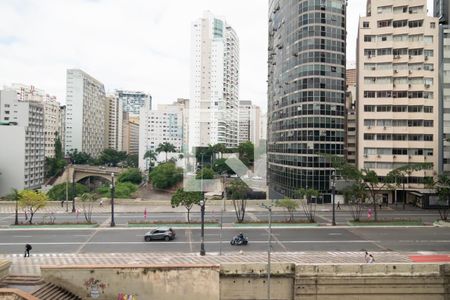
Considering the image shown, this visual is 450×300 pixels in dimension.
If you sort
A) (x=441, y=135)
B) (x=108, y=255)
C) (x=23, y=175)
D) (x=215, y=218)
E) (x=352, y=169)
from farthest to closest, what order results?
(x=23, y=175) → (x=441, y=135) → (x=352, y=169) → (x=215, y=218) → (x=108, y=255)

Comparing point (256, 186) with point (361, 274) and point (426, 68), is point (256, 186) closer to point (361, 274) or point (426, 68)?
point (426, 68)

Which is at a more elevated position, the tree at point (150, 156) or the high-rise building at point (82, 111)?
the high-rise building at point (82, 111)

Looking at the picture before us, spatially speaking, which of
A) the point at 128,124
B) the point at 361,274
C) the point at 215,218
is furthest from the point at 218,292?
the point at 128,124

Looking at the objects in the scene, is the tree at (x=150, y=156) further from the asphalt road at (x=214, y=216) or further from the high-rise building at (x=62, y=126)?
the asphalt road at (x=214, y=216)

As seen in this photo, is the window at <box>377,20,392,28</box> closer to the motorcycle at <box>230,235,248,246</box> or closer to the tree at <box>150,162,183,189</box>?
the motorcycle at <box>230,235,248,246</box>

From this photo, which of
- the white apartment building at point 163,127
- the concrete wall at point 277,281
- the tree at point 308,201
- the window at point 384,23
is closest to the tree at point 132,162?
the white apartment building at point 163,127

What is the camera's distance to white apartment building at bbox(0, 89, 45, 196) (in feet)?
268

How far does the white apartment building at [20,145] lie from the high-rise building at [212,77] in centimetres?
3327

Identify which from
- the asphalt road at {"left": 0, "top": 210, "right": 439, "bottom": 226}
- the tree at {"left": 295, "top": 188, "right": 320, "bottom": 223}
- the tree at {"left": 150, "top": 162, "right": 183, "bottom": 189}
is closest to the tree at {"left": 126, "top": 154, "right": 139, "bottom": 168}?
the tree at {"left": 150, "top": 162, "right": 183, "bottom": 189}

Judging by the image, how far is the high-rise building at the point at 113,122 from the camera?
159m

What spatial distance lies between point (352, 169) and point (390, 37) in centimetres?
2048

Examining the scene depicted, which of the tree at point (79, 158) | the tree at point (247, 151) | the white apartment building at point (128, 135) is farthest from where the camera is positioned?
the white apartment building at point (128, 135)

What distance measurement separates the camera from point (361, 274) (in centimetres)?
2184

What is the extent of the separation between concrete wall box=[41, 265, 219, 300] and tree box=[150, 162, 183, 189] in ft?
196
